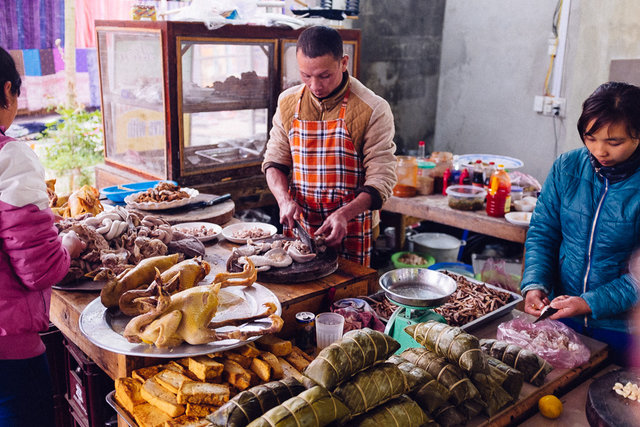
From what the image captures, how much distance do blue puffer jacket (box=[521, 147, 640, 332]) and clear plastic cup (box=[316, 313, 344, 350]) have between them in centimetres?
102

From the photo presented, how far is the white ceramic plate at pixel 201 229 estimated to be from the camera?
2931 mm

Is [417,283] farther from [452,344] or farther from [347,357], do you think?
[347,357]

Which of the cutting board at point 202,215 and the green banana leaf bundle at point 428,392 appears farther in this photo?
the cutting board at point 202,215

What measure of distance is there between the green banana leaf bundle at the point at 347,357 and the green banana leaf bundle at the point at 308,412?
4 centimetres

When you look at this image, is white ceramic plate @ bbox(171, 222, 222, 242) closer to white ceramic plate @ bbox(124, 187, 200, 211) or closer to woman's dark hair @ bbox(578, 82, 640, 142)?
white ceramic plate @ bbox(124, 187, 200, 211)

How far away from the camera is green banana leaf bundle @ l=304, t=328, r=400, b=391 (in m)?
1.54

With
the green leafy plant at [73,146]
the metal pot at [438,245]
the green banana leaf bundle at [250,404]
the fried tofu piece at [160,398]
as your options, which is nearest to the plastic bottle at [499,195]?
the metal pot at [438,245]

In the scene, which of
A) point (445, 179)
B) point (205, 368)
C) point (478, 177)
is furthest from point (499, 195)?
point (205, 368)

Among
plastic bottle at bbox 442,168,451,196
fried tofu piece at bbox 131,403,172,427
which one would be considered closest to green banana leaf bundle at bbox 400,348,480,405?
fried tofu piece at bbox 131,403,172,427

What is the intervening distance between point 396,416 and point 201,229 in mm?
1796

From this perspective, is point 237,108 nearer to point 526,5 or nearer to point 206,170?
point 206,170

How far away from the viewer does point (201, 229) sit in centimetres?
304

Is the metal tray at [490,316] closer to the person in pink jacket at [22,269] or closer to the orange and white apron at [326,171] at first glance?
the orange and white apron at [326,171]

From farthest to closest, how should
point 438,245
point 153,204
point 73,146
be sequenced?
point 73,146, point 438,245, point 153,204
